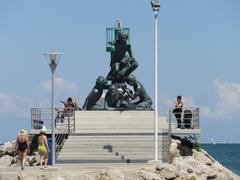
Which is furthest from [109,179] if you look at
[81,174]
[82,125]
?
[82,125]

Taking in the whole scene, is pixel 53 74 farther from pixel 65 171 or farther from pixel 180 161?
pixel 180 161

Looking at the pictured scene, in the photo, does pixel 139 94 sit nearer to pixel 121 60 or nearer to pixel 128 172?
pixel 121 60

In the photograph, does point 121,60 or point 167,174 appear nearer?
point 167,174

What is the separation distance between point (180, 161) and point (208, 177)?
49.8 inches

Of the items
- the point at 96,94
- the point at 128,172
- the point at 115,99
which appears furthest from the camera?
the point at 96,94

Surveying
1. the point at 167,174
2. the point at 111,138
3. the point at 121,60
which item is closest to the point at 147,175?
the point at 167,174

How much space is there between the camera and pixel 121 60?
43.7 meters

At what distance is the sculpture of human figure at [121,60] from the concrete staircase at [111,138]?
247 cm

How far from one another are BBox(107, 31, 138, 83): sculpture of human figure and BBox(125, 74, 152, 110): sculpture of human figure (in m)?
0.34

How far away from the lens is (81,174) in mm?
29797

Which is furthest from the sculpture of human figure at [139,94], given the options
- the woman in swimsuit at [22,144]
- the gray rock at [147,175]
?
the gray rock at [147,175]

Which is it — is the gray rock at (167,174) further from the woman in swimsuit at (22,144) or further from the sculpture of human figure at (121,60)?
the sculpture of human figure at (121,60)

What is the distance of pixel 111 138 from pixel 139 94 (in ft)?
18.9

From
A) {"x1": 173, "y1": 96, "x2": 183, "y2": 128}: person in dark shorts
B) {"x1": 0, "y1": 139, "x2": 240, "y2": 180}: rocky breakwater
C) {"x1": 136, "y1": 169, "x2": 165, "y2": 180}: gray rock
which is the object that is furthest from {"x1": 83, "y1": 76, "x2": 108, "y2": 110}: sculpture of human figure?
{"x1": 136, "y1": 169, "x2": 165, "y2": 180}: gray rock
